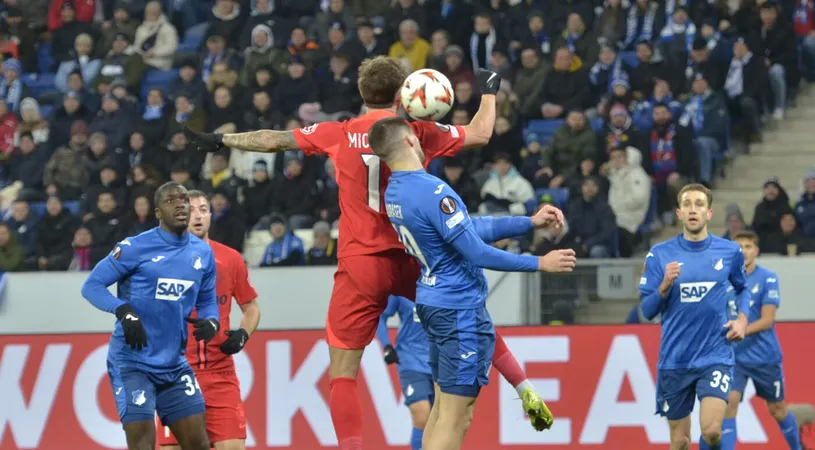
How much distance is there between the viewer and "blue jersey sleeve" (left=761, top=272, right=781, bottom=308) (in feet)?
42.0

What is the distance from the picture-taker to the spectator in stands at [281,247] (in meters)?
16.1

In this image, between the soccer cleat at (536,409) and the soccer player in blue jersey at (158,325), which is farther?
the soccer player in blue jersey at (158,325)

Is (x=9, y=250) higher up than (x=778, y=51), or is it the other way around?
(x=778, y=51)

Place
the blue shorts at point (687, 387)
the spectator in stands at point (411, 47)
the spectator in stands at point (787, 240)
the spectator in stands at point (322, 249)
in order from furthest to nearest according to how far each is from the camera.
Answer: the spectator in stands at point (411, 47) < the spectator in stands at point (322, 249) < the spectator in stands at point (787, 240) < the blue shorts at point (687, 387)

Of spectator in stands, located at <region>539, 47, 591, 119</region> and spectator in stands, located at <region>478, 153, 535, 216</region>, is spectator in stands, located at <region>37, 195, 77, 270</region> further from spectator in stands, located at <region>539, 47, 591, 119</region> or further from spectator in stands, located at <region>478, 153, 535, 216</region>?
spectator in stands, located at <region>539, 47, 591, 119</region>

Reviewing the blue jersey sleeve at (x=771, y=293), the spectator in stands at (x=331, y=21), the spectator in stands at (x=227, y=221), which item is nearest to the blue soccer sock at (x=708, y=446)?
the blue jersey sleeve at (x=771, y=293)

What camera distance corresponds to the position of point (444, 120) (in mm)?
17703

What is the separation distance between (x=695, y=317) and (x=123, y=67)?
12498 millimetres

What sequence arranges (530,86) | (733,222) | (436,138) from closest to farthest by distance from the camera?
(436,138)
(733,222)
(530,86)

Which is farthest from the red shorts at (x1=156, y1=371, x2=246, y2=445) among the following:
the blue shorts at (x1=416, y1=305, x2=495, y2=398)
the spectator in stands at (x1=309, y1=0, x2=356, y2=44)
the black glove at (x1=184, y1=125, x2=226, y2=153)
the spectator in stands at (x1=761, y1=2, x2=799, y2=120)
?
the spectator in stands at (x1=309, y1=0, x2=356, y2=44)

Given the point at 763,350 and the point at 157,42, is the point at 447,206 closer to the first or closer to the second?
the point at 763,350

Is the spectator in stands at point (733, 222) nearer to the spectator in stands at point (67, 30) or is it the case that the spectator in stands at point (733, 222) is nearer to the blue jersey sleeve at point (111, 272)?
the blue jersey sleeve at point (111, 272)

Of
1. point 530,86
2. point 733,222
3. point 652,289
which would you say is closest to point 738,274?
point 652,289

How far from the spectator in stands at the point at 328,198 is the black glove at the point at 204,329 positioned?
737 cm
